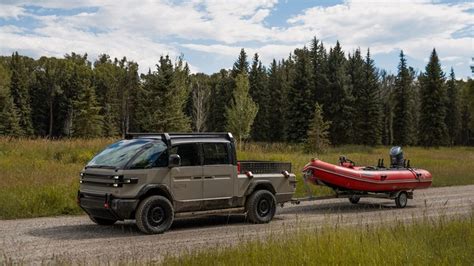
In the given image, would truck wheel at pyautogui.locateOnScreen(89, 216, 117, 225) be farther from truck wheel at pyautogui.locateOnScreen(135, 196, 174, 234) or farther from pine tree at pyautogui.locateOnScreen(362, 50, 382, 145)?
pine tree at pyautogui.locateOnScreen(362, 50, 382, 145)

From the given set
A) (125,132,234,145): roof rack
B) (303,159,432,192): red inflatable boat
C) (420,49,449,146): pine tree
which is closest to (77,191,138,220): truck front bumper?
(125,132,234,145): roof rack

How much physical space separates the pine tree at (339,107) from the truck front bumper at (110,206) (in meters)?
67.7

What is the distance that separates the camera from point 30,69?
116688mm

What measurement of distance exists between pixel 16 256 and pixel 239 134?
1780 inches

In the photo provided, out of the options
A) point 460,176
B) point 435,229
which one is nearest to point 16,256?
point 435,229

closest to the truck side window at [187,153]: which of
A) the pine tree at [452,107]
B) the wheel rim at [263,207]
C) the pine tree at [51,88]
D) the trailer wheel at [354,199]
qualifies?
the wheel rim at [263,207]

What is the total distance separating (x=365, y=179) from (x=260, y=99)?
247 feet

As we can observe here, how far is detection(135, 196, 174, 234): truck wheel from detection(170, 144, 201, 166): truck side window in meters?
1.06

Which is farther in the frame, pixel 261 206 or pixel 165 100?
pixel 165 100

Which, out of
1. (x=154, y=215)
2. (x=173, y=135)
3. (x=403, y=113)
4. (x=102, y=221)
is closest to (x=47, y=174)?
(x=102, y=221)

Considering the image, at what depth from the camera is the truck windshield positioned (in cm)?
1136

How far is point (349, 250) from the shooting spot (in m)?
7.09

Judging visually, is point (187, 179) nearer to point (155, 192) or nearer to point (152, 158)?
point (155, 192)

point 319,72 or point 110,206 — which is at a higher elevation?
point 319,72
